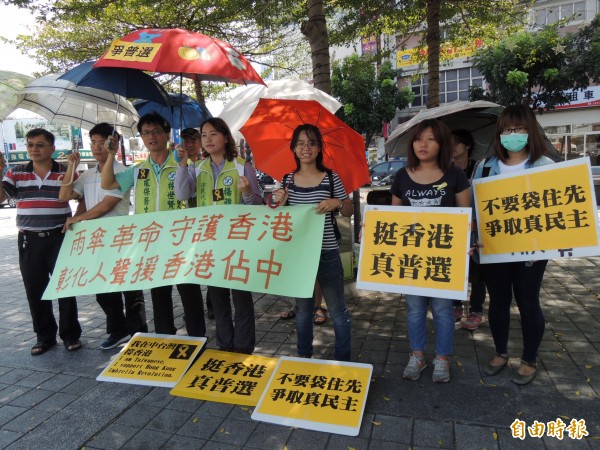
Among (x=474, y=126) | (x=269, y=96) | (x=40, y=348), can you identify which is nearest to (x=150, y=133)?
(x=269, y=96)

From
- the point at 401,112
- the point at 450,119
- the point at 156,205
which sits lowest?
the point at 156,205

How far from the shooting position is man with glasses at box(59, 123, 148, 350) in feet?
12.4

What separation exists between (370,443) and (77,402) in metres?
2.15

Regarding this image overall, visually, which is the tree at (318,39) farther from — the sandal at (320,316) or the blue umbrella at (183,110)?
the sandal at (320,316)

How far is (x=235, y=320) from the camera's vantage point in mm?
3559

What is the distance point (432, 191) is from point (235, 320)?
73.3 inches

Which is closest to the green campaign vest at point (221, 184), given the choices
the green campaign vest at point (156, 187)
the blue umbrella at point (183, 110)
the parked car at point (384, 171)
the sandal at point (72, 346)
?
the green campaign vest at point (156, 187)

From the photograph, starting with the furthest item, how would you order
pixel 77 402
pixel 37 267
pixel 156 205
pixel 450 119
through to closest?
1. pixel 450 119
2. pixel 37 267
3. pixel 156 205
4. pixel 77 402

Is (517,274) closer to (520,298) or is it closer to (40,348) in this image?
(520,298)

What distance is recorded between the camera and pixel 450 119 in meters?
4.55

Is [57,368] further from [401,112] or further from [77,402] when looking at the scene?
[401,112]

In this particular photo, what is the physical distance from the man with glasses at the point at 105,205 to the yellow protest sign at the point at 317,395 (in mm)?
1670

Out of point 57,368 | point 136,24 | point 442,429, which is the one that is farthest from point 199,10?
point 442,429

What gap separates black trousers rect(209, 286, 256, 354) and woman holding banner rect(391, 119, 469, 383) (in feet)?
4.14
